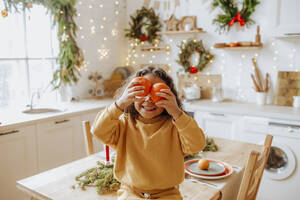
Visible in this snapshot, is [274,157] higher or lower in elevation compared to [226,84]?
lower

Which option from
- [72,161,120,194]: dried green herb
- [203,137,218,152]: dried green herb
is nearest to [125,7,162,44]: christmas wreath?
[203,137,218,152]: dried green herb

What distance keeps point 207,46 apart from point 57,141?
87.5 inches

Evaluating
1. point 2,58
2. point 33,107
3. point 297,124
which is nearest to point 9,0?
point 2,58

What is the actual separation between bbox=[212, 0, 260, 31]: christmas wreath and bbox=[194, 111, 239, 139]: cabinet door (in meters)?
1.11

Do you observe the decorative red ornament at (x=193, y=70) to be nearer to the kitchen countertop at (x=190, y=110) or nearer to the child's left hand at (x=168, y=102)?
the kitchen countertop at (x=190, y=110)

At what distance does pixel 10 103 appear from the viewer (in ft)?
9.66

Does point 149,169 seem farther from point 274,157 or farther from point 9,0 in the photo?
point 9,0

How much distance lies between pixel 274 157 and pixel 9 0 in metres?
3.15

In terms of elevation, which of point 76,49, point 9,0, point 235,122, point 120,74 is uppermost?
point 9,0

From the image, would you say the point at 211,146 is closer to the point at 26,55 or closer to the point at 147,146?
the point at 147,146

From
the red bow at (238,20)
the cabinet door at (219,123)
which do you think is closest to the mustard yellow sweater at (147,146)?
the cabinet door at (219,123)

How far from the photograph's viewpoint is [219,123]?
302 cm

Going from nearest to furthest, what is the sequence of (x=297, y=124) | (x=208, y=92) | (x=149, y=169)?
(x=149, y=169)
(x=297, y=124)
(x=208, y=92)

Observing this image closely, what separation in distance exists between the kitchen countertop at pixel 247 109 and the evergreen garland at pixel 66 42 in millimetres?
1499
